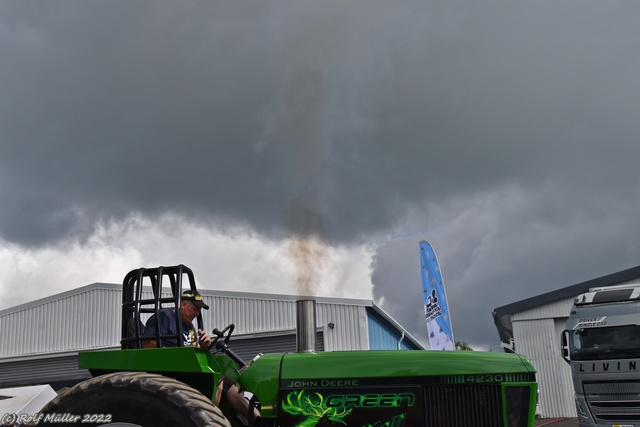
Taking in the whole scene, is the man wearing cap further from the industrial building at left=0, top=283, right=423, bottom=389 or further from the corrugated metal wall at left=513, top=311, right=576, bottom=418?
the corrugated metal wall at left=513, top=311, right=576, bottom=418

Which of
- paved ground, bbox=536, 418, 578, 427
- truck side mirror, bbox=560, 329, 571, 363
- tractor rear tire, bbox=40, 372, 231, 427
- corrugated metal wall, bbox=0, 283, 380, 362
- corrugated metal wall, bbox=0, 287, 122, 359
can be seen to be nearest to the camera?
tractor rear tire, bbox=40, 372, 231, 427

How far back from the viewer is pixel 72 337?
22562mm

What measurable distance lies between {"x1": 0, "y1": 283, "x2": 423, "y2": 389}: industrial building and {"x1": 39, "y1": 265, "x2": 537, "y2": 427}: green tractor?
14.6 m

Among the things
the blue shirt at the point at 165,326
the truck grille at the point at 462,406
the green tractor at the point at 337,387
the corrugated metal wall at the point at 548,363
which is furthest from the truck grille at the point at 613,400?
the blue shirt at the point at 165,326

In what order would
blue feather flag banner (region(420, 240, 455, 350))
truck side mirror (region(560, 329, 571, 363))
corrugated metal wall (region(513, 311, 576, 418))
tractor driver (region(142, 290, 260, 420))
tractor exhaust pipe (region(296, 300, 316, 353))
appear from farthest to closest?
corrugated metal wall (region(513, 311, 576, 418)) → blue feather flag banner (region(420, 240, 455, 350)) → truck side mirror (region(560, 329, 571, 363)) → tractor exhaust pipe (region(296, 300, 316, 353)) → tractor driver (region(142, 290, 260, 420))

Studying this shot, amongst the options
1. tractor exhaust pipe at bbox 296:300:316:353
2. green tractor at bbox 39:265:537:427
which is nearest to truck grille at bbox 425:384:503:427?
green tractor at bbox 39:265:537:427

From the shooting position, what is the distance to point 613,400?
1312 centimetres

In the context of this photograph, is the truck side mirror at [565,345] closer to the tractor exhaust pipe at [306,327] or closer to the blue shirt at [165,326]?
the tractor exhaust pipe at [306,327]

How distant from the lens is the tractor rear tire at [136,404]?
13.8 feet

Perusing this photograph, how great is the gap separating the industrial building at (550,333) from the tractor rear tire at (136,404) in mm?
20002

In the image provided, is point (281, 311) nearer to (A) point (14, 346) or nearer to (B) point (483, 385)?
(A) point (14, 346)

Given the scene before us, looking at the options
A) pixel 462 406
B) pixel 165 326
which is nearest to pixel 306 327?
pixel 165 326

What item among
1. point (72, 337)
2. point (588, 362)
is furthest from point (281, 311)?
point (588, 362)

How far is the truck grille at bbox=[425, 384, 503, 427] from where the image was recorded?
4570 mm
